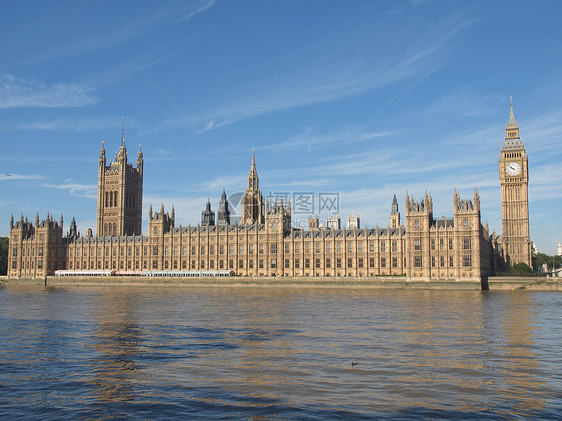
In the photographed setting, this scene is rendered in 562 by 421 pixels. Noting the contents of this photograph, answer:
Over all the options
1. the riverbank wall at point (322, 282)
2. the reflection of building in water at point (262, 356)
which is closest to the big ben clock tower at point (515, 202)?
the riverbank wall at point (322, 282)

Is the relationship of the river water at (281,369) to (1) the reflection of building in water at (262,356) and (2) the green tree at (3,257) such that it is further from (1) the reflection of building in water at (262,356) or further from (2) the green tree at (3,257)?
(2) the green tree at (3,257)

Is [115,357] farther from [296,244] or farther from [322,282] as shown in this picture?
[296,244]

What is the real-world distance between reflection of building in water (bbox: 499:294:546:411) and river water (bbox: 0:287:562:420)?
0.23 feet

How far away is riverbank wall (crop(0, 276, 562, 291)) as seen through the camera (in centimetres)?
9612

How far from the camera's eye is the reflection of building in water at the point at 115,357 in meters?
21.3

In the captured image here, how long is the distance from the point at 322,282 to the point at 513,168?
6662 centimetres

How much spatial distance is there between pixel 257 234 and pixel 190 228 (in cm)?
1984

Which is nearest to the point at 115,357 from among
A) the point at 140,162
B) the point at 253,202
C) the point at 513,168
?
the point at 253,202

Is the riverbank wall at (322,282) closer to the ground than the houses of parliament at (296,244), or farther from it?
closer to the ground

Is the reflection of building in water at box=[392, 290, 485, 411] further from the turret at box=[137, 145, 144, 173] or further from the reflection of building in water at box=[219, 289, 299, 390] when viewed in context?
the turret at box=[137, 145, 144, 173]

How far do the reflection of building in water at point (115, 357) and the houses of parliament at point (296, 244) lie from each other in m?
71.8

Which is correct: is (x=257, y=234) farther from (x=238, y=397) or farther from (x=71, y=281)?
(x=238, y=397)

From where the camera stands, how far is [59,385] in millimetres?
22234

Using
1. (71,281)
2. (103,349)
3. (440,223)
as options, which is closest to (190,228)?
(71,281)
